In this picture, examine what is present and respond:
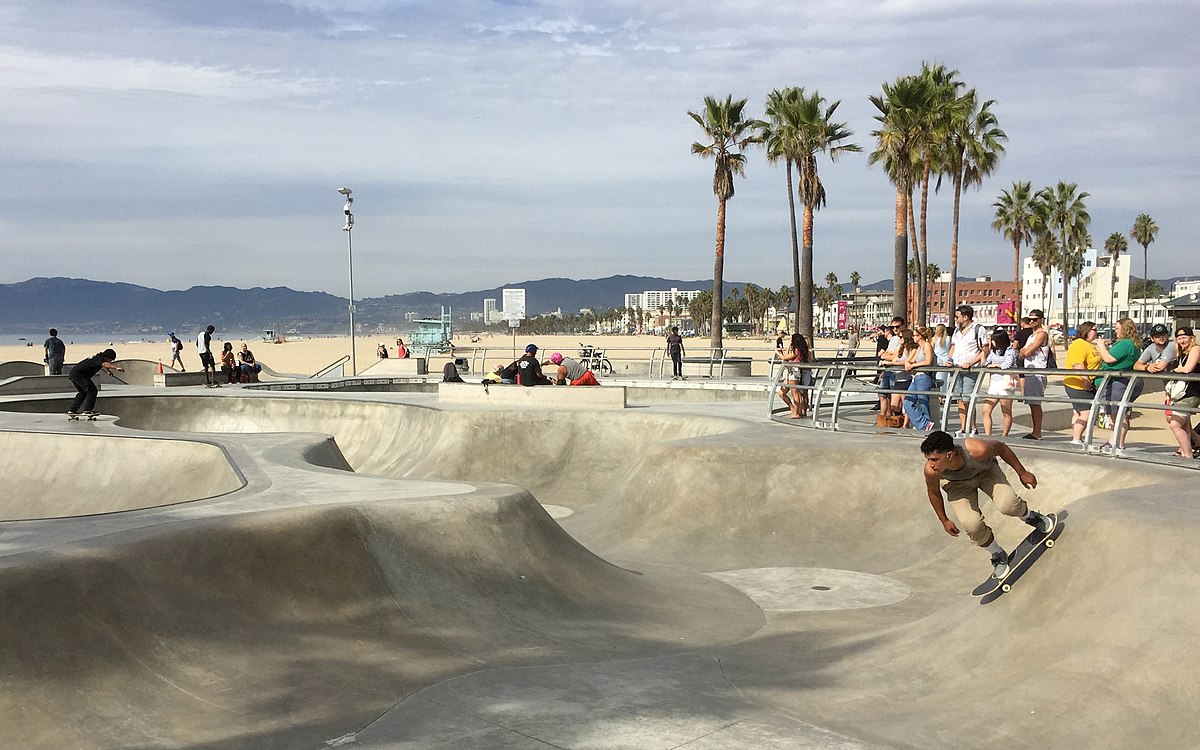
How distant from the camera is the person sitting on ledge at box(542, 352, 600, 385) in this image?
2131cm

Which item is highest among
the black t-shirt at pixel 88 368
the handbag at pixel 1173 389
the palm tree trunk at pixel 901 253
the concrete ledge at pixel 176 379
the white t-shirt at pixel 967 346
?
the palm tree trunk at pixel 901 253

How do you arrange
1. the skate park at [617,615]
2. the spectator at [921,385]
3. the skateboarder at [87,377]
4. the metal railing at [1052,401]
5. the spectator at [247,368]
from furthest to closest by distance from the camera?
1. the spectator at [247,368]
2. the skateboarder at [87,377]
3. the spectator at [921,385]
4. the metal railing at [1052,401]
5. the skate park at [617,615]

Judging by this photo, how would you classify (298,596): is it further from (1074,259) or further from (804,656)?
(1074,259)

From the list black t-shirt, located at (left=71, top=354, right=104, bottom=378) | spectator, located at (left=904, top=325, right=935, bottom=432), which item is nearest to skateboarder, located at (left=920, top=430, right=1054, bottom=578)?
spectator, located at (left=904, top=325, right=935, bottom=432)

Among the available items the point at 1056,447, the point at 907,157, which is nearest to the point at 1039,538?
→ the point at 1056,447

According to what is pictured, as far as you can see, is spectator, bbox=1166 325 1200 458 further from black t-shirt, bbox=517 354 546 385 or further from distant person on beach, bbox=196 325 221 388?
distant person on beach, bbox=196 325 221 388

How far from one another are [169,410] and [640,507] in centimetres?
1464

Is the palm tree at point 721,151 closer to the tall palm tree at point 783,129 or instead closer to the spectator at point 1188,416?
the tall palm tree at point 783,129

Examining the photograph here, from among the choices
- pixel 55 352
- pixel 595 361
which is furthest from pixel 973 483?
pixel 55 352

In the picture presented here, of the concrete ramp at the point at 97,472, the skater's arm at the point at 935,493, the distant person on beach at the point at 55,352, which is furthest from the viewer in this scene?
the distant person on beach at the point at 55,352

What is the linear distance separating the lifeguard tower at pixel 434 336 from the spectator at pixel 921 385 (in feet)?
180

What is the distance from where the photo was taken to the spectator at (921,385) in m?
14.1

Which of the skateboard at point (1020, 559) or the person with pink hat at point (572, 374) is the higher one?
the person with pink hat at point (572, 374)

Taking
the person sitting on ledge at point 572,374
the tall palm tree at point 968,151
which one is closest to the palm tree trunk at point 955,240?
the tall palm tree at point 968,151
